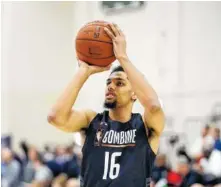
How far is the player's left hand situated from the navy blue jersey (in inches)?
15.2

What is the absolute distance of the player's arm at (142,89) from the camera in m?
2.41

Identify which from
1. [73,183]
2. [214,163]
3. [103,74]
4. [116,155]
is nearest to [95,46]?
[116,155]

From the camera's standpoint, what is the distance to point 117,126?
8.57 ft

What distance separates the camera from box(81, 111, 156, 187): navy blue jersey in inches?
97.7

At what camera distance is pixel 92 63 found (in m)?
2.59

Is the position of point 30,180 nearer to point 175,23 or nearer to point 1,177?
point 1,177

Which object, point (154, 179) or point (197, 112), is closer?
point (154, 179)

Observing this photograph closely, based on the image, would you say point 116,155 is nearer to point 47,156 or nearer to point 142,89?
point 142,89

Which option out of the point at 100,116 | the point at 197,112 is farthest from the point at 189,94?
the point at 100,116

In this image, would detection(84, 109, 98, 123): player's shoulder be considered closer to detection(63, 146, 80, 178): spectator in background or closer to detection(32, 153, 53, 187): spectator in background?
detection(63, 146, 80, 178): spectator in background

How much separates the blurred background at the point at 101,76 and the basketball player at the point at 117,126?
2.74m

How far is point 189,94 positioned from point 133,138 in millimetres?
6451

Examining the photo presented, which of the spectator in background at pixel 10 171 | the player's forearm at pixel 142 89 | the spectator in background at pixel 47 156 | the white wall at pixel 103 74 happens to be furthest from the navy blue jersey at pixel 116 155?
the white wall at pixel 103 74

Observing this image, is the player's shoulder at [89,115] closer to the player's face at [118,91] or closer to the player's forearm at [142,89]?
the player's face at [118,91]
